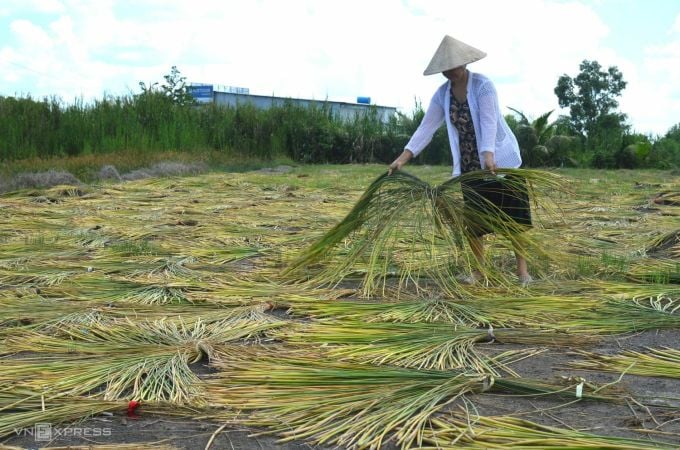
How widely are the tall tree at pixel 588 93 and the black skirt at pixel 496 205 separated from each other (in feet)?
65.1

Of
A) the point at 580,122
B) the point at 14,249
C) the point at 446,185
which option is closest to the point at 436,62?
the point at 446,185

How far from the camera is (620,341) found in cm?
272

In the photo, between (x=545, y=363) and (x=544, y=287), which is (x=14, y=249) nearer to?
(x=544, y=287)

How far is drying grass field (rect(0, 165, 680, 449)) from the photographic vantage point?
193 cm

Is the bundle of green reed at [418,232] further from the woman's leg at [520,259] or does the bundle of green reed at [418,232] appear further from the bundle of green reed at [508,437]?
the bundle of green reed at [508,437]

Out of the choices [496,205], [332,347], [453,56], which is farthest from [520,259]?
[332,347]

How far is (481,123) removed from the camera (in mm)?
3705

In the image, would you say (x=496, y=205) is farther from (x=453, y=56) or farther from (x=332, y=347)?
(x=332, y=347)

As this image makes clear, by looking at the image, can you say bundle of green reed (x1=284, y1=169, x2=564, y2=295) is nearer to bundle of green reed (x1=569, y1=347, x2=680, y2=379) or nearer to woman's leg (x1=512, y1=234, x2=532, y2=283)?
woman's leg (x1=512, y1=234, x2=532, y2=283)

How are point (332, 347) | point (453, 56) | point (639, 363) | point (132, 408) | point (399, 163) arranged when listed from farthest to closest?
point (399, 163) → point (453, 56) → point (332, 347) → point (639, 363) → point (132, 408)

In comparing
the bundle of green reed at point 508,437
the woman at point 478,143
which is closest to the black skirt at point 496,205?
the woman at point 478,143

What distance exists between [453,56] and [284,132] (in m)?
15.2

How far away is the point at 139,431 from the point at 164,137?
14.0m

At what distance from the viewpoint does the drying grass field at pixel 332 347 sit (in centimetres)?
193
